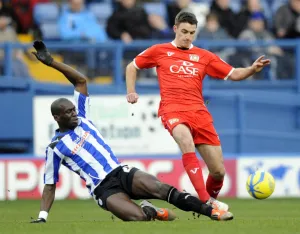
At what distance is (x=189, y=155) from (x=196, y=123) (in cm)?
47

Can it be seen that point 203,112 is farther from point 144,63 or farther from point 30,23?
point 30,23

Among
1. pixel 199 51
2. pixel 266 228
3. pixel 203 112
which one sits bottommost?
pixel 266 228

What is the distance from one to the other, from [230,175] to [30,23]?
4615 millimetres

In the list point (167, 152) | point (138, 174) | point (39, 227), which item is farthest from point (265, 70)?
point (39, 227)

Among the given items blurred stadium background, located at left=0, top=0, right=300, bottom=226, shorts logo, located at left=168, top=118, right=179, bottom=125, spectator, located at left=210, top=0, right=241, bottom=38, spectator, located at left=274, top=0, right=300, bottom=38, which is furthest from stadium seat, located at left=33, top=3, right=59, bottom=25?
shorts logo, located at left=168, top=118, right=179, bottom=125

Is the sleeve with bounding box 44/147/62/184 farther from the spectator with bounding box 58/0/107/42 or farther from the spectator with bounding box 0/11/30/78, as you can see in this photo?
the spectator with bounding box 58/0/107/42

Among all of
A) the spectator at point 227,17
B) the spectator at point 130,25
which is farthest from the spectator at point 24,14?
the spectator at point 227,17

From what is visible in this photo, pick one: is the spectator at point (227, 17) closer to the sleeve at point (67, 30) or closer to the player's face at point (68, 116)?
the sleeve at point (67, 30)

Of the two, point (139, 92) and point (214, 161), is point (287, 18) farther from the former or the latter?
point (214, 161)

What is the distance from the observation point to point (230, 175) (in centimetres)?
1645

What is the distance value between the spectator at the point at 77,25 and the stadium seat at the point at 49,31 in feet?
0.52

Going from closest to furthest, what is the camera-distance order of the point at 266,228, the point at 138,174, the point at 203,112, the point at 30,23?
the point at 266,228 → the point at 138,174 → the point at 203,112 → the point at 30,23

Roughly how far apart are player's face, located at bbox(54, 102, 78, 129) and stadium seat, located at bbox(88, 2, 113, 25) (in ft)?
27.5

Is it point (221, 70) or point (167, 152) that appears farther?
point (167, 152)
